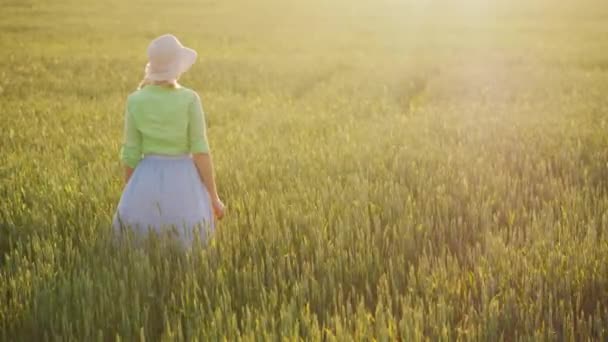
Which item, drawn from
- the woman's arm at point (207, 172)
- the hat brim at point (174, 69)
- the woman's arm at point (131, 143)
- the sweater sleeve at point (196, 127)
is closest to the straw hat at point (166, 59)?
the hat brim at point (174, 69)

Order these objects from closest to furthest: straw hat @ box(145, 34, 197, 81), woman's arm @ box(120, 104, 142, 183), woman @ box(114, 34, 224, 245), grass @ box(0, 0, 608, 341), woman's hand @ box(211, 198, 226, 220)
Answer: grass @ box(0, 0, 608, 341)
straw hat @ box(145, 34, 197, 81)
woman @ box(114, 34, 224, 245)
woman's arm @ box(120, 104, 142, 183)
woman's hand @ box(211, 198, 226, 220)

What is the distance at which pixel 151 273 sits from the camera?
3.11 m

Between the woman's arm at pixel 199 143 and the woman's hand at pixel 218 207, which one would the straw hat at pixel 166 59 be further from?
the woman's hand at pixel 218 207

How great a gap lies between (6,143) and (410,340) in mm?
6205

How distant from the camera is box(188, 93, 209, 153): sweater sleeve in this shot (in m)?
3.74

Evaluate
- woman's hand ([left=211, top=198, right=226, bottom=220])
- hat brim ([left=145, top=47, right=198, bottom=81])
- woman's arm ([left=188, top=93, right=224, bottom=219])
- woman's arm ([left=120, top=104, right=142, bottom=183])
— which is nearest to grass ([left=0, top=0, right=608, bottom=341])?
woman's hand ([left=211, top=198, right=226, bottom=220])

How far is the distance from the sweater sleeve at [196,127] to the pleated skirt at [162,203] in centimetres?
15

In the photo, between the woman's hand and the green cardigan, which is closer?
the green cardigan

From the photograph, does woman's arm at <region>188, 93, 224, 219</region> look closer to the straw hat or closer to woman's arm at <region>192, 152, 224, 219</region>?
woman's arm at <region>192, 152, 224, 219</region>

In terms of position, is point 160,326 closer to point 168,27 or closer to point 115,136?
point 115,136

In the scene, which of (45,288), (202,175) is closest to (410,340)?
(45,288)

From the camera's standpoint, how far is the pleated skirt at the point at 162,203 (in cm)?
372

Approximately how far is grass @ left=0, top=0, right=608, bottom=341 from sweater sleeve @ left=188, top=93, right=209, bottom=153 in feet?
1.73

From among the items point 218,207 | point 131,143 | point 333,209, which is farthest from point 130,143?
point 333,209
